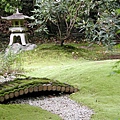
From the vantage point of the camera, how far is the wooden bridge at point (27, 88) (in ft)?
15.2

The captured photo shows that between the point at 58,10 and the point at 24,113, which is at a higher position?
the point at 58,10

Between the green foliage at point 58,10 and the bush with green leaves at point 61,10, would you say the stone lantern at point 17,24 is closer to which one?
the bush with green leaves at point 61,10

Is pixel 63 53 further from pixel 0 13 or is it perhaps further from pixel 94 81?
pixel 0 13

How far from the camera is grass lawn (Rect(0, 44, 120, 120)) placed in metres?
4.39

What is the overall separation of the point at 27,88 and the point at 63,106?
26.8 inches

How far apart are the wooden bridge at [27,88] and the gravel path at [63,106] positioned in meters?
0.13

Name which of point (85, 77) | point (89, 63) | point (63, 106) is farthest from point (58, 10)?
point (63, 106)

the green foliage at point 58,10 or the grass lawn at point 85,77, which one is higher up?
the green foliage at point 58,10

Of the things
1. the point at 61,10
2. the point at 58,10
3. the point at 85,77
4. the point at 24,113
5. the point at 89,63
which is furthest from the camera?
the point at 58,10

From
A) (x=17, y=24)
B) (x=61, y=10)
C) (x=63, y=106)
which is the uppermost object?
(x=61, y=10)

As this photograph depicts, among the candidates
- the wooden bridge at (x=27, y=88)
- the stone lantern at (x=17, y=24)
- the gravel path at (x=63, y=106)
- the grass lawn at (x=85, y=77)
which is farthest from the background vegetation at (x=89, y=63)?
the stone lantern at (x=17, y=24)

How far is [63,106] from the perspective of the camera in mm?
4539

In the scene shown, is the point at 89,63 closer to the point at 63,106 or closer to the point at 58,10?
the point at 58,10

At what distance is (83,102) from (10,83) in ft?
3.95
